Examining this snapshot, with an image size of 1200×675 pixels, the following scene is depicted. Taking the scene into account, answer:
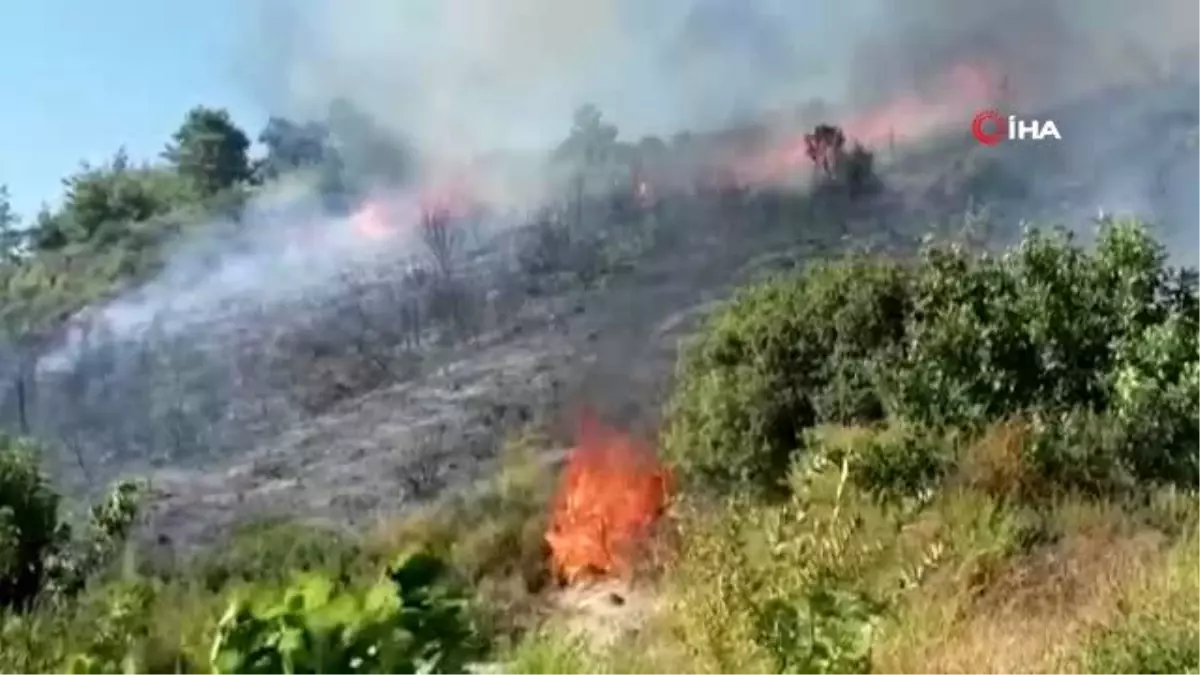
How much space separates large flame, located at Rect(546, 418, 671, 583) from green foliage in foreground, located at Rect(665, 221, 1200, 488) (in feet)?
0.71

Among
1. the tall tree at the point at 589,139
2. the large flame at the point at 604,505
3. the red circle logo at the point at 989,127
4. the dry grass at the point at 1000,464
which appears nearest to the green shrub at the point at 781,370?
the large flame at the point at 604,505

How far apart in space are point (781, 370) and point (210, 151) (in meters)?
3.36

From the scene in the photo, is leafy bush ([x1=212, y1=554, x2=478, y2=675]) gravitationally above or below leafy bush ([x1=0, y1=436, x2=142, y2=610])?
above

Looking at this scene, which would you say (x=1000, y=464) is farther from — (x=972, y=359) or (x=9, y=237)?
(x=9, y=237)

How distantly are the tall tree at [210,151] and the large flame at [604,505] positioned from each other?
254cm

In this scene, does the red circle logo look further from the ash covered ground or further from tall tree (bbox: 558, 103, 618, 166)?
tall tree (bbox: 558, 103, 618, 166)

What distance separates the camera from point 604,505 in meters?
7.71

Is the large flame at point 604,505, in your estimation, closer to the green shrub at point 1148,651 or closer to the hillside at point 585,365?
the hillside at point 585,365

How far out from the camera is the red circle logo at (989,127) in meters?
8.23

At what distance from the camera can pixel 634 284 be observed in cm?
835

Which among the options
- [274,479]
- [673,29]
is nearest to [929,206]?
[673,29]

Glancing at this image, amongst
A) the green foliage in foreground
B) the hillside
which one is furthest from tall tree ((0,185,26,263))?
the green foliage in foreground

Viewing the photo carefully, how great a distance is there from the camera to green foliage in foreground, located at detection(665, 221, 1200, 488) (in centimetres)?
727

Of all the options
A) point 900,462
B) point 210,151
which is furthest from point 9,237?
point 900,462
